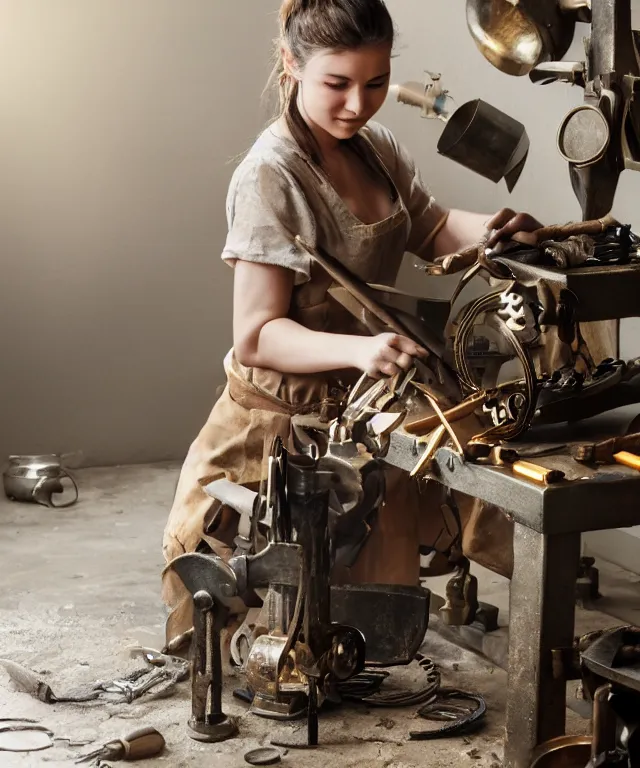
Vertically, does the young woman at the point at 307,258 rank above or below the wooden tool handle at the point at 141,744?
above

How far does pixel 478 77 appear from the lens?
3854 millimetres

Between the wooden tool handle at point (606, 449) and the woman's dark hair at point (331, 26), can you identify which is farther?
the woman's dark hair at point (331, 26)

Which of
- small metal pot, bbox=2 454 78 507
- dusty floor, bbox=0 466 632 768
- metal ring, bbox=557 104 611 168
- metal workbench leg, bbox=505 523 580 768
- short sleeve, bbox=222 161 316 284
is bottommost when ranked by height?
dusty floor, bbox=0 466 632 768

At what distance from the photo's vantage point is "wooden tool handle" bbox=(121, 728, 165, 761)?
235cm

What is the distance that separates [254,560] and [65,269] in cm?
245

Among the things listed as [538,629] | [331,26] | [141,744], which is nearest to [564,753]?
[538,629]

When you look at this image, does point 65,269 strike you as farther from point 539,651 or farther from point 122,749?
point 539,651

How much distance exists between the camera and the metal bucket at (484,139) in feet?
7.93

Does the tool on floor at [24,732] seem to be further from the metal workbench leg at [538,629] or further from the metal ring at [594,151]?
the metal ring at [594,151]

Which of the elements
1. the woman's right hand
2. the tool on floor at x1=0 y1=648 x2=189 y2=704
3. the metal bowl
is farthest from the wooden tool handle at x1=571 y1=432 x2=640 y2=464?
the tool on floor at x1=0 y1=648 x2=189 y2=704

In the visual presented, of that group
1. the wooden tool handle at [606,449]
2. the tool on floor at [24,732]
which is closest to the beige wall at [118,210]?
the tool on floor at [24,732]

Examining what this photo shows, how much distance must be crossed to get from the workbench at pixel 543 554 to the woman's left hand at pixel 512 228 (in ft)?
1.26

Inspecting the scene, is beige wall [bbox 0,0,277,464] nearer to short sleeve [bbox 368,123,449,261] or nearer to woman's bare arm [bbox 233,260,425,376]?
short sleeve [bbox 368,123,449,261]

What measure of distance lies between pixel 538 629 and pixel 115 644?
1.32 meters
